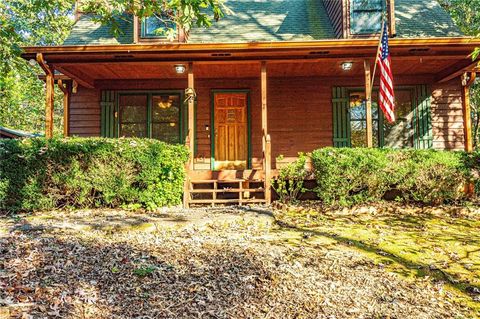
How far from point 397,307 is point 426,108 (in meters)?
7.43

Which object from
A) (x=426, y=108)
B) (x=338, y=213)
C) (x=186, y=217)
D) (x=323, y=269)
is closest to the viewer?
(x=323, y=269)

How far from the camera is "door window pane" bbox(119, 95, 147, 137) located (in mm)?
8859

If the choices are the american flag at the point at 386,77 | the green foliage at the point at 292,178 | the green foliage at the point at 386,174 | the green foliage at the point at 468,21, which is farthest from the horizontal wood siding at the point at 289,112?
the green foliage at the point at 468,21

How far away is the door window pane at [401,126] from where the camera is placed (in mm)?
8695

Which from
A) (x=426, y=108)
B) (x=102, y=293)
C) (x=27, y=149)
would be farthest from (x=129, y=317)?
(x=426, y=108)

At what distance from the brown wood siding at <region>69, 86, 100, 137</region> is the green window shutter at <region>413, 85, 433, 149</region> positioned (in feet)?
27.9

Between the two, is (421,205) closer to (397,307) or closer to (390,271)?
(390,271)

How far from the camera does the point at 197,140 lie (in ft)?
28.6

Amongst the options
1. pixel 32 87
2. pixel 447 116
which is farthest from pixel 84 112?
pixel 32 87

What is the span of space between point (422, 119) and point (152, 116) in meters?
7.21

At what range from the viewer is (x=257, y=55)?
7.04m

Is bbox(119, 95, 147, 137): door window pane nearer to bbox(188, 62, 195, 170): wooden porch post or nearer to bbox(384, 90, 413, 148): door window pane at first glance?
bbox(188, 62, 195, 170): wooden porch post

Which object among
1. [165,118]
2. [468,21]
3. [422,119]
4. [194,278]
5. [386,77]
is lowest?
[194,278]

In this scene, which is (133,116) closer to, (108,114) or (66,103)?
(108,114)
